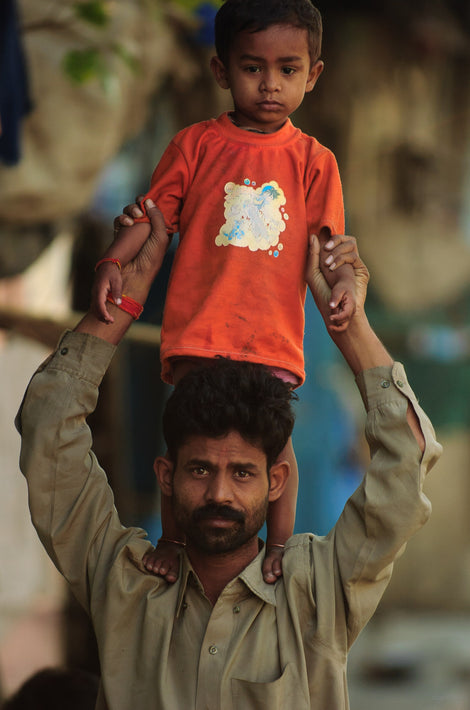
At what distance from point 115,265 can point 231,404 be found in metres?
0.37

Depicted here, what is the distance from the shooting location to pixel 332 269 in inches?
79.2

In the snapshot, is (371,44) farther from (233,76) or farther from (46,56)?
(233,76)

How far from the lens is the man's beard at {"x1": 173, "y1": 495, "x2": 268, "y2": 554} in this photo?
6.48 ft

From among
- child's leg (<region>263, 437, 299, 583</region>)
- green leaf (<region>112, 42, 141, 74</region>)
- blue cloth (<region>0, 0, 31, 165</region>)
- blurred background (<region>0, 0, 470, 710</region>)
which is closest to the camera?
child's leg (<region>263, 437, 299, 583</region>)

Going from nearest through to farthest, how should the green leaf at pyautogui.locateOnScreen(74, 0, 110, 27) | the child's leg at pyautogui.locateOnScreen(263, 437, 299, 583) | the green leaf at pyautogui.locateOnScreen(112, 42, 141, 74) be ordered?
the child's leg at pyautogui.locateOnScreen(263, 437, 299, 583), the green leaf at pyautogui.locateOnScreen(74, 0, 110, 27), the green leaf at pyautogui.locateOnScreen(112, 42, 141, 74)

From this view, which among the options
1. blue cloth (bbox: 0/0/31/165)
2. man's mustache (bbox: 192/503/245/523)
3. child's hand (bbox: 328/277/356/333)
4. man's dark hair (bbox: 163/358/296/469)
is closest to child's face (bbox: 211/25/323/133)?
child's hand (bbox: 328/277/356/333)

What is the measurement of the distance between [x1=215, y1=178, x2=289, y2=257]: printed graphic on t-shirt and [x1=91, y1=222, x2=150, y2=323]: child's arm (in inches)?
6.5

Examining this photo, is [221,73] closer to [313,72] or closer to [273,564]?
[313,72]

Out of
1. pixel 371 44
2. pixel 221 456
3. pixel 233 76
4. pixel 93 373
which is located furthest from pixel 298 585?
pixel 371 44

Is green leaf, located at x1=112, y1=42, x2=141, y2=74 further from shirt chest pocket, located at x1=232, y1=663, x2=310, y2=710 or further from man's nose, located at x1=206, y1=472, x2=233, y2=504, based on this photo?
shirt chest pocket, located at x1=232, y1=663, x2=310, y2=710

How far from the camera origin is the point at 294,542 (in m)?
2.12

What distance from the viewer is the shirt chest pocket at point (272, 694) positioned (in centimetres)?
195

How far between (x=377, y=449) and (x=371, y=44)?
5.90 m

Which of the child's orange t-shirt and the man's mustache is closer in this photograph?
the man's mustache
